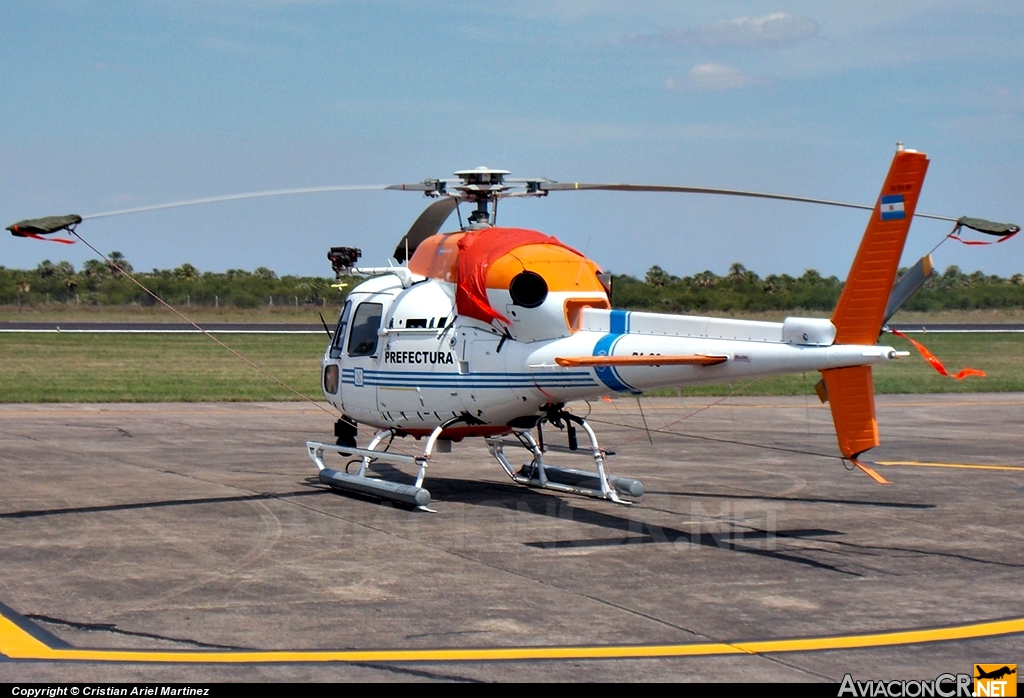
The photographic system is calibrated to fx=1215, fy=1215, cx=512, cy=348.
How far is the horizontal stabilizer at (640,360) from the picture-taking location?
1240 cm

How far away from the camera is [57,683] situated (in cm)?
763

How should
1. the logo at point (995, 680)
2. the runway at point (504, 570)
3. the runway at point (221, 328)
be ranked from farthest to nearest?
1. the runway at point (221, 328)
2. the runway at point (504, 570)
3. the logo at point (995, 680)

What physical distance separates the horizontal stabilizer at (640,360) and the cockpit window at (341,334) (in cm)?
407

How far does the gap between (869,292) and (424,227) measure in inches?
277

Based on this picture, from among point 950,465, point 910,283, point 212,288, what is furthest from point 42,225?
point 212,288

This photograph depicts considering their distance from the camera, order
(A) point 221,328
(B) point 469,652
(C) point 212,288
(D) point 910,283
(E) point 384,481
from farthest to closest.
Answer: (C) point 212,288 → (A) point 221,328 → (E) point 384,481 → (D) point 910,283 → (B) point 469,652

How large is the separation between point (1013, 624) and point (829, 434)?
542 inches

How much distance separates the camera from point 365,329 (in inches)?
635

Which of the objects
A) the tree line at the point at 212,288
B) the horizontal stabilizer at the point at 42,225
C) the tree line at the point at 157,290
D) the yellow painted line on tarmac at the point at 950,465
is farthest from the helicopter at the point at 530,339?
the tree line at the point at 157,290

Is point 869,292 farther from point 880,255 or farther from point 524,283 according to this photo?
point 524,283

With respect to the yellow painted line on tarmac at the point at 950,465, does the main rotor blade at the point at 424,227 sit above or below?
above

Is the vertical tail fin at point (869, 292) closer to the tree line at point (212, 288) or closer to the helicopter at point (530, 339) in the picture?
the helicopter at point (530, 339)

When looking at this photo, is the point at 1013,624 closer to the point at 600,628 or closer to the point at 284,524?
the point at 600,628

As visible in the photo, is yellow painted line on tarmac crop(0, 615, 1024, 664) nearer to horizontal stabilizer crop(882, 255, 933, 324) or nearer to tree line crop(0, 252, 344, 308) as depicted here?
horizontal stabilizer crop(882, 255, 933, 324)
